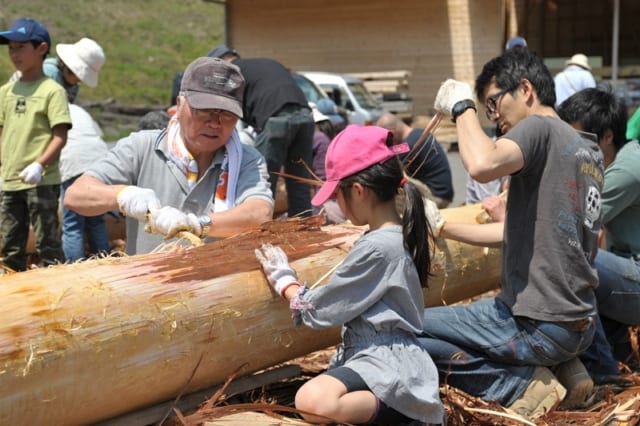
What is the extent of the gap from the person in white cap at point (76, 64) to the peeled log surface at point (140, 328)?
3.52 metres

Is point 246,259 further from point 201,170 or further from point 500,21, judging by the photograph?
point 500,21

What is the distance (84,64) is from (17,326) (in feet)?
14.4

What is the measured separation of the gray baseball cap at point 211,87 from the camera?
375cm

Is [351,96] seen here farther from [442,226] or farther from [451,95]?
[451,95]

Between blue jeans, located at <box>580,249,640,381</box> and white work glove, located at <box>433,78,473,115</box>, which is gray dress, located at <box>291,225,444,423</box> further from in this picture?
blue jeans, located at <box>580,249,640,381</box>

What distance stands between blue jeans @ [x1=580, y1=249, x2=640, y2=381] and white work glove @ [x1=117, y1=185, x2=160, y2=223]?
233 centimetres

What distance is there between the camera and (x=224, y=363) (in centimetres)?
355

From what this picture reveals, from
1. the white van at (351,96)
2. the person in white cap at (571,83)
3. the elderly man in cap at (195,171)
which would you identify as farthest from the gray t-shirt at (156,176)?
the white van at (351,96)

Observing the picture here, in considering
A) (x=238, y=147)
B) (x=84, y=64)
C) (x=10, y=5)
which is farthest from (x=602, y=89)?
(x=10, y=5)

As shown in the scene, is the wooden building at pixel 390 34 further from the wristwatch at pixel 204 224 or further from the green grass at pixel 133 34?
the wristwatch at pixel 204 224

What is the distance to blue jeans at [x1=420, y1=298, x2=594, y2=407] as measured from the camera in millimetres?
3953

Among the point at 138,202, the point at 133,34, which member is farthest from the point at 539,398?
the point at 133,34

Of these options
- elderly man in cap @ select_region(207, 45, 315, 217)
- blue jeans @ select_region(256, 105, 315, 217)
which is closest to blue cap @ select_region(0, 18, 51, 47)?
elderly man in cap @ select_region(207, 45, 315, 217)

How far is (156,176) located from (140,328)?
933mm
